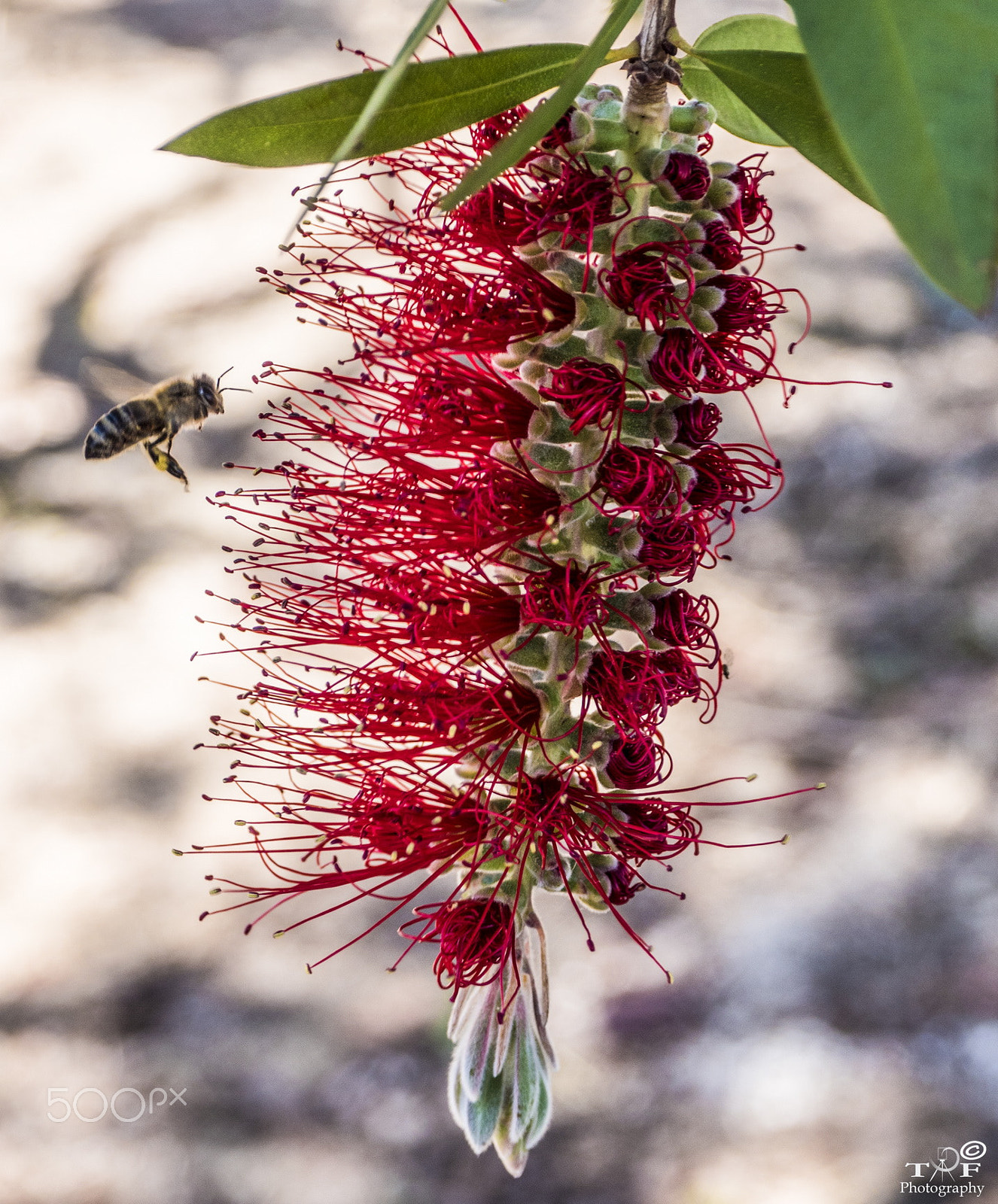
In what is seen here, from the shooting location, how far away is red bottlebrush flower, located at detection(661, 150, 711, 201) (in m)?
0.47

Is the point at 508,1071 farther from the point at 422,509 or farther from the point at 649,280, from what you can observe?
the point at 649,280

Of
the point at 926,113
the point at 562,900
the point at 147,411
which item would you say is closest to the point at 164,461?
the point at 147,411

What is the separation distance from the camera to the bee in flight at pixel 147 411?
88 centimetres

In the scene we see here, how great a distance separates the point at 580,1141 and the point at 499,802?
3.99ft

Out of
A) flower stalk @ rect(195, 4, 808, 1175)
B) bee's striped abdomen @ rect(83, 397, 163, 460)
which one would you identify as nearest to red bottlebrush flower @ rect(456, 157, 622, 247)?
flower stalk @ rect(195, 4, 808, 1175)

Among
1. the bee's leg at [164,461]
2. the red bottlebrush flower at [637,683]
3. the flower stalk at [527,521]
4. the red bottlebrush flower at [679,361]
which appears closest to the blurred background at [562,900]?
the bee's leg at [164,461]

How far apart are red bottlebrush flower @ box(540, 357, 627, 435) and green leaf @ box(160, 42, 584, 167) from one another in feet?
0.40

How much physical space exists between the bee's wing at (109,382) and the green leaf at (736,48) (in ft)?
1.80

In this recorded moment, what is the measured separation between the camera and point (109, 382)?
2.91 feet

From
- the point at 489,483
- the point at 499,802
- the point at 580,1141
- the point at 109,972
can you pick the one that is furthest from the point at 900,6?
the point at 109,972

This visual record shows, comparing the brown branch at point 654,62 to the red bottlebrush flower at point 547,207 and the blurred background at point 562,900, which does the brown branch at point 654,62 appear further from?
the blurred background at point 562,900

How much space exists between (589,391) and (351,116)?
16 centimetres

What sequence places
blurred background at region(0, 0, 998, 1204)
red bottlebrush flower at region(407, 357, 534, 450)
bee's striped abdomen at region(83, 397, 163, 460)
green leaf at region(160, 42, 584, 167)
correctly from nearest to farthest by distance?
green leaf at region(160, 42, 584, 167) → red bottlebrush flower at region(407, 357, 534, 450) → bee's striped abdomen at region(83, 397, 163, 460) → blurred background at region(0, 0, 998, 1204)

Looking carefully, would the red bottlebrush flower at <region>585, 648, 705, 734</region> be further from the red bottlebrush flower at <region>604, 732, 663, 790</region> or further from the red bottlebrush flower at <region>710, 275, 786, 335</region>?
the red bottlebrush flower at <region>710, 275, 786, 335</region>
